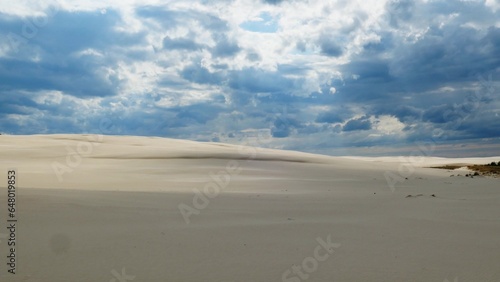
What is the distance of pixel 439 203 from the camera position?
10.6 metres

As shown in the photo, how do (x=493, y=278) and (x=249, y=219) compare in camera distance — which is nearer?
(x=493, y=278)

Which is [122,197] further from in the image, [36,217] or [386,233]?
[386,233]

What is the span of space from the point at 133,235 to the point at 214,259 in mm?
1568

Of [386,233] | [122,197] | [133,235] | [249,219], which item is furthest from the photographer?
[122,197]

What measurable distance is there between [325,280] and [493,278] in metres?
1.79

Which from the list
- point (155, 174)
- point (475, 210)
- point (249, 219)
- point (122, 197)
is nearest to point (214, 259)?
point (249, 219)

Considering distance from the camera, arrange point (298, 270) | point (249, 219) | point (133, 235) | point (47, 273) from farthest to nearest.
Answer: point (249, 219) → point (133, 235) → point (298, 270) → point (47, 273)

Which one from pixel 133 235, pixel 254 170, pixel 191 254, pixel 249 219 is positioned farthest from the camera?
pixel 254 170

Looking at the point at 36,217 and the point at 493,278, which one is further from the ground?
the point at 36,217

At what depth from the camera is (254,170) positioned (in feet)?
73.8

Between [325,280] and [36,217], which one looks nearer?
[325,280]

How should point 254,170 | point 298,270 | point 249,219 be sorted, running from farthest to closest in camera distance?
point 254,170, point 249,219, point 298,270

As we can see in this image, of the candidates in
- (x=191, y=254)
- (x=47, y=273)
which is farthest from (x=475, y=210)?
(x=47, y=273)

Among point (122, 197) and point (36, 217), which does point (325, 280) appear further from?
point (122, 197)
